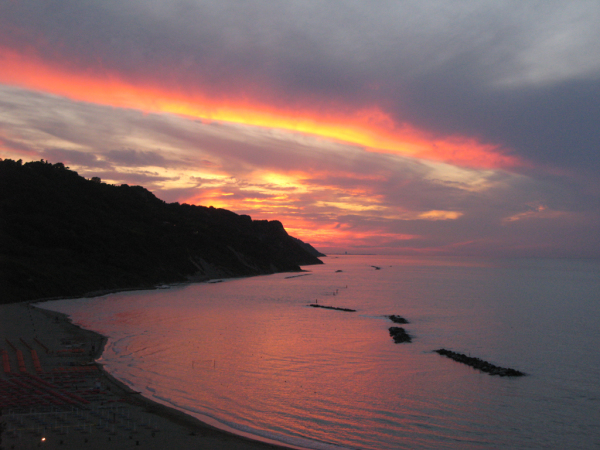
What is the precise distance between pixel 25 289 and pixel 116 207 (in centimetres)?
8054

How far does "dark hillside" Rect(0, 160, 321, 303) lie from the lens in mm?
80200

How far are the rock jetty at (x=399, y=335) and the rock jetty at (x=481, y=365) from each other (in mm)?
5872

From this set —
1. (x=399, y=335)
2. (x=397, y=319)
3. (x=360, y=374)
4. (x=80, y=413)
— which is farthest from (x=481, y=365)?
(x=80, y=413)

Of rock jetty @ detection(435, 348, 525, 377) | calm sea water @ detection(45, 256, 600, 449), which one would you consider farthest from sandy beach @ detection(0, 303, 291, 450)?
rock jetty @ detection(435, 348, 525, 377)

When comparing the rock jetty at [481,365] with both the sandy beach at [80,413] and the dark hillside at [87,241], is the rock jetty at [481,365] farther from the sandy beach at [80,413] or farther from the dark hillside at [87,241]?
the dark hillside at [87,241]

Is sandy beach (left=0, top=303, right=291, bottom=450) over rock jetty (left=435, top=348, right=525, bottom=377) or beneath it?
beneath

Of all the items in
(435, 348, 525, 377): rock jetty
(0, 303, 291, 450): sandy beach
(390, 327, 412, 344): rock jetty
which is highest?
(435, 348, 525, 377): rock jetty

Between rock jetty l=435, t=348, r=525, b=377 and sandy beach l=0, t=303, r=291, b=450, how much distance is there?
23.4m

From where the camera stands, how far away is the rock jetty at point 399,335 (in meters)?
47.1

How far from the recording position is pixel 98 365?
3069 cm

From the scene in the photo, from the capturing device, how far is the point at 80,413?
2077 centimetres

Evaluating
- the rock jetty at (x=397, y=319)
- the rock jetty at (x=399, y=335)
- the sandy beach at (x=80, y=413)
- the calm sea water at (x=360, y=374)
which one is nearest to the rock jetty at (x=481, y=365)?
the calm sea water at (x=360, y=374)

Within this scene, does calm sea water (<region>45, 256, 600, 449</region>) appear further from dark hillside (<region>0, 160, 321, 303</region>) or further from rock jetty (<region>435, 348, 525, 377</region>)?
dark hillside (<region>0, 160, 321, 303</region>)

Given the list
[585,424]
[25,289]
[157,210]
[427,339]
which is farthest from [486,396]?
[157,210]
